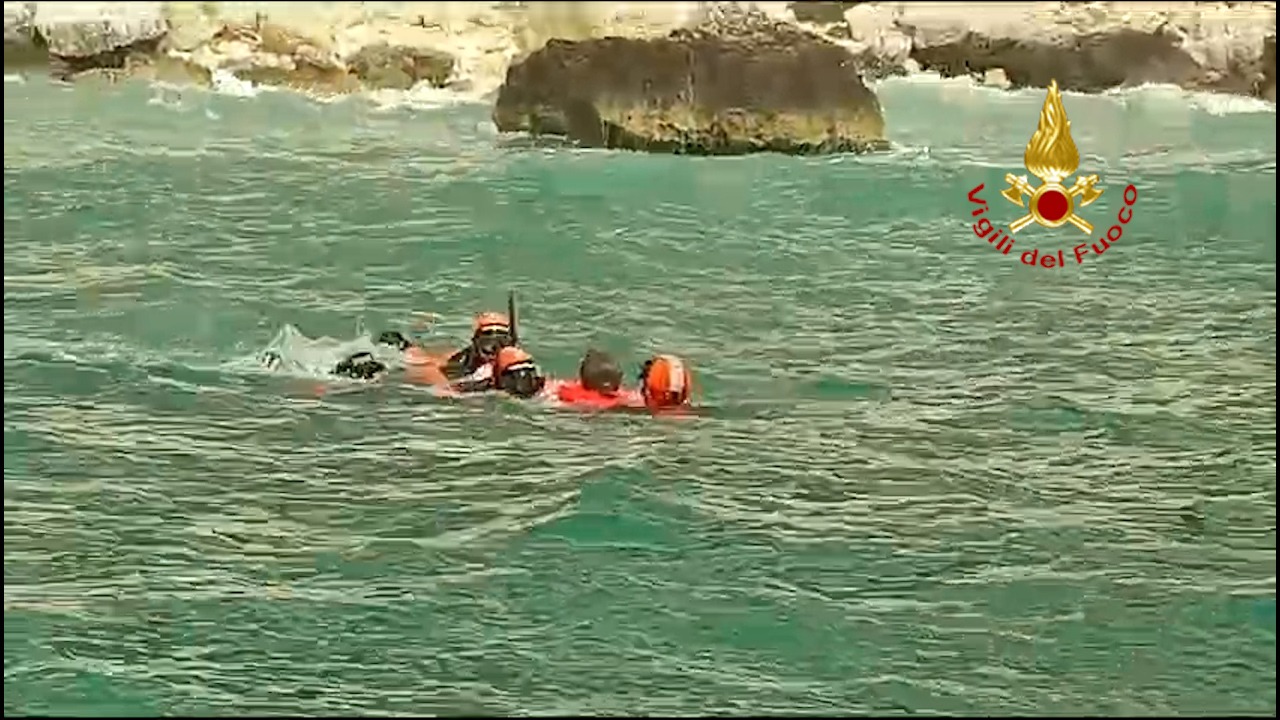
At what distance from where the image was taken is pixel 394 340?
1.56 metres

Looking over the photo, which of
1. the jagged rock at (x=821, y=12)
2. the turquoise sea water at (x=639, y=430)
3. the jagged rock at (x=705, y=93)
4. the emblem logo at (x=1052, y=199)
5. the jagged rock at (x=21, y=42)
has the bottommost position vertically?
the turquoise sea water at (x=639, y=430)

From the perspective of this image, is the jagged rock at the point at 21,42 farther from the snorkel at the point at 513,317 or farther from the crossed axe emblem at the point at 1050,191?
the crossed axe emblem at the point at 1050,191

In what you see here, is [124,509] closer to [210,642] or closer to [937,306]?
[210,642]

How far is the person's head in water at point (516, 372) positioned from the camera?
154 centimetres

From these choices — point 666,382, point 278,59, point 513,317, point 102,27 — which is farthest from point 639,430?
point 102,27

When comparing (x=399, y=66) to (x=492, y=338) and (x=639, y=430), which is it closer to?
(x=492, y=338)

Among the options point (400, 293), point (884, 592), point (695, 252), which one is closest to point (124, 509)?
point (400, 293)

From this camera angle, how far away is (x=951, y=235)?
1.57 m

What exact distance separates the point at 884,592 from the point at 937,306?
0.28 m

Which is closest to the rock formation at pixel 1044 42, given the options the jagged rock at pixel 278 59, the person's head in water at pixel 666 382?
the person's head in water at pixel 666 382

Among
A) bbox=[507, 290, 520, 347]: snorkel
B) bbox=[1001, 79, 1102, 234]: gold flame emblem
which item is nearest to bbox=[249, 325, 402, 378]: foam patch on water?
bbox=[507, 290, 520, 347]: snorkel

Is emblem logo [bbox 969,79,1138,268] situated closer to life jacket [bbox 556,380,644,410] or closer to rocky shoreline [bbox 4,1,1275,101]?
rocky shoreline [bbox 4,1,1275,101]

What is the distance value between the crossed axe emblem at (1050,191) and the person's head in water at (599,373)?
40 cm

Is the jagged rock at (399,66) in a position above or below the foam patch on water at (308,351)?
Result: above
